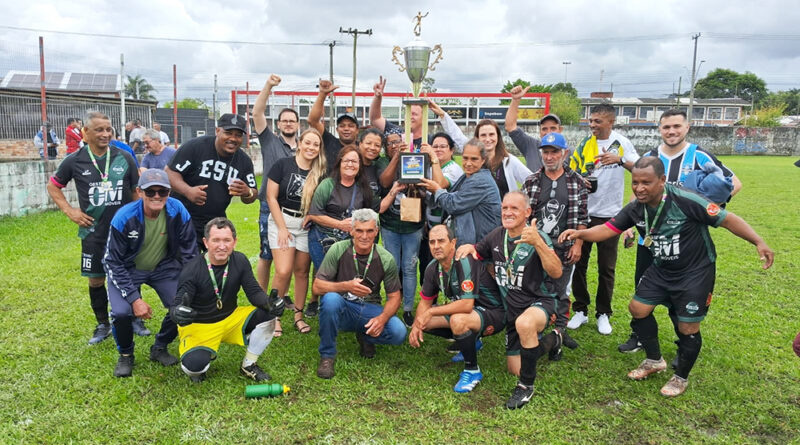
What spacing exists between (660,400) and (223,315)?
3.60 m

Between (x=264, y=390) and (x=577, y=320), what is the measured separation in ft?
11.2

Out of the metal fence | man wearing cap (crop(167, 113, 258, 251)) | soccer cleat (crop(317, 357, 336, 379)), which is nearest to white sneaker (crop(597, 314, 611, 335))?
soccer cleat (crop(317, 357, 336, 379))

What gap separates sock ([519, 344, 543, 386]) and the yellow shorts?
2.32 m

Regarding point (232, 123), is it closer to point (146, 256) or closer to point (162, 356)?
Result: point (146, 256)

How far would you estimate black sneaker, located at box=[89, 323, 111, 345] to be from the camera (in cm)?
503

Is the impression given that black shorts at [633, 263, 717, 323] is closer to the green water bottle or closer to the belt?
the green water bottle

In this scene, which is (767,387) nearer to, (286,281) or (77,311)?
(286,281)

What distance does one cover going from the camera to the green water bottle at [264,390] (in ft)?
13.3

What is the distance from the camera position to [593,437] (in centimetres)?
362

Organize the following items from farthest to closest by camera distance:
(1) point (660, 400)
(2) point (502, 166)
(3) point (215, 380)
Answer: (2) point (502, 166)
(3) point (215, 380)
(1) point (660, 400)

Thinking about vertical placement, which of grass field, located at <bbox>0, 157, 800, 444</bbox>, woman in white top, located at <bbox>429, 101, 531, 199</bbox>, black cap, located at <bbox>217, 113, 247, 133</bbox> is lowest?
grass field, located at <bbox>0, 157, 800, 444</bbox>

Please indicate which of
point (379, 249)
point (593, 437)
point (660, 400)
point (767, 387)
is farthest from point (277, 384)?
point (767, 387)

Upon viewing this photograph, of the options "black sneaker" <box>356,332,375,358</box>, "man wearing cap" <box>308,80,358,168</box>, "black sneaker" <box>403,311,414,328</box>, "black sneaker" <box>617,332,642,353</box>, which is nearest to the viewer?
"black sneaker" <box>356,332,375,358</box>

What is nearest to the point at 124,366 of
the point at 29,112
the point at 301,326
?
the point at 301,326
